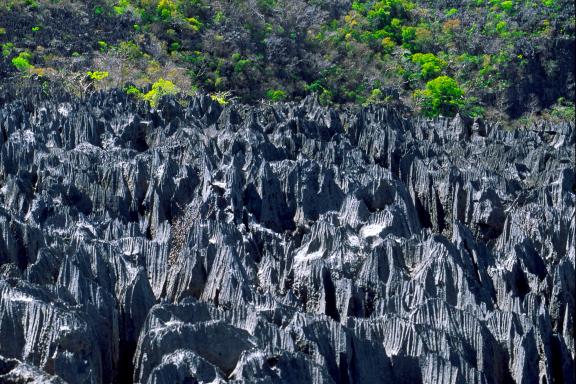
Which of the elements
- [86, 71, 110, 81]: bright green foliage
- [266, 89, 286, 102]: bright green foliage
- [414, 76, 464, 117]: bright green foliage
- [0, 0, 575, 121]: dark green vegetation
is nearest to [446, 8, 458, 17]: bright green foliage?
[0, 0, 575, 121]: dark green vegetation

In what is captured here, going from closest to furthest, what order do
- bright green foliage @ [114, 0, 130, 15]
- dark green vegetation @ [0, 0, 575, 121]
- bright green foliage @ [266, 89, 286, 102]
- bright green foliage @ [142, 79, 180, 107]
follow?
bright green foliage @ [142, 79, 180, 107] → dark green vegetation @ [0, 0, 575, 121] → bright green foliage @ [266, 89, 286, 102] → bright green foliage @ [114, 0, 130, 15]

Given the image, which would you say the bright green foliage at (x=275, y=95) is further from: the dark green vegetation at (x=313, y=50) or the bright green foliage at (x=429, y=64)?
the bright green foliage at (x=429, y=64)

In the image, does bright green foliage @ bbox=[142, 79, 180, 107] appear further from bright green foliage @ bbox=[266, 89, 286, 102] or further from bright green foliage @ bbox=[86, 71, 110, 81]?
bright green foliage @ bbox=[266, 89, 286, 102]

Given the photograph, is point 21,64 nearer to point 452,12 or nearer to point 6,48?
point 6,48

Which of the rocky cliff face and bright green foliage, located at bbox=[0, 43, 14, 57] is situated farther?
bright green foliage, located at bbox=[0, 43, 14, 57]

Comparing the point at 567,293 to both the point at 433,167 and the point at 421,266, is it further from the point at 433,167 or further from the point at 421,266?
the point at 433,167

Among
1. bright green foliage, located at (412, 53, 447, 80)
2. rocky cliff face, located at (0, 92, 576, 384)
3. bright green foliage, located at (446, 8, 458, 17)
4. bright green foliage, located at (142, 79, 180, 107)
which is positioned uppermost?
bright green foliage, located at (446, 8, 458, 17)
